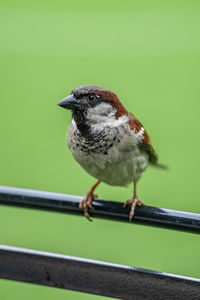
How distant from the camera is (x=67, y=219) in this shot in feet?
14.2

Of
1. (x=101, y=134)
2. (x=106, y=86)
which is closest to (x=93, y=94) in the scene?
(x=101, y=134)

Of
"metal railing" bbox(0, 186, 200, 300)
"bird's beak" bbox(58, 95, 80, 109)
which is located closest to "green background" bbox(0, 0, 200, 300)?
"bird's beak" bbox(58, 95, 80, 109)

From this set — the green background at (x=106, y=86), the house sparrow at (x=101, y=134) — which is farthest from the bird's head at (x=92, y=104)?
the green background at (x=106, y=86)

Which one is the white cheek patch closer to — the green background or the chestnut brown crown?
the chestnut brown crown

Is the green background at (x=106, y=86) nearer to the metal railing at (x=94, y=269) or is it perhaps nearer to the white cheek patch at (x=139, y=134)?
the white cheek patch at (x=139, y=134)

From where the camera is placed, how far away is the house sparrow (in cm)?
218

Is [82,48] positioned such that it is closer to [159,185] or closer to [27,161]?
[27,161]

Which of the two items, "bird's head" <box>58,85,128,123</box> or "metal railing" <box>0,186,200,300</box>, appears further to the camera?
"bird's head" <box>58,85,128,123</box>

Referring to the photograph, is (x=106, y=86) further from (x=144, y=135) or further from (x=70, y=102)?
(x=70, y=102)

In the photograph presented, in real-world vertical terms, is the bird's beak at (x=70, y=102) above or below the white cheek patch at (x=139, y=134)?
above

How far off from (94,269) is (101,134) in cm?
73

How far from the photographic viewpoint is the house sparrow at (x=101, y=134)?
218 centimetres

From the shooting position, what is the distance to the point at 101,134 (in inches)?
87.0

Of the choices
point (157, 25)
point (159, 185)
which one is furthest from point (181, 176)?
point (157, 25)
